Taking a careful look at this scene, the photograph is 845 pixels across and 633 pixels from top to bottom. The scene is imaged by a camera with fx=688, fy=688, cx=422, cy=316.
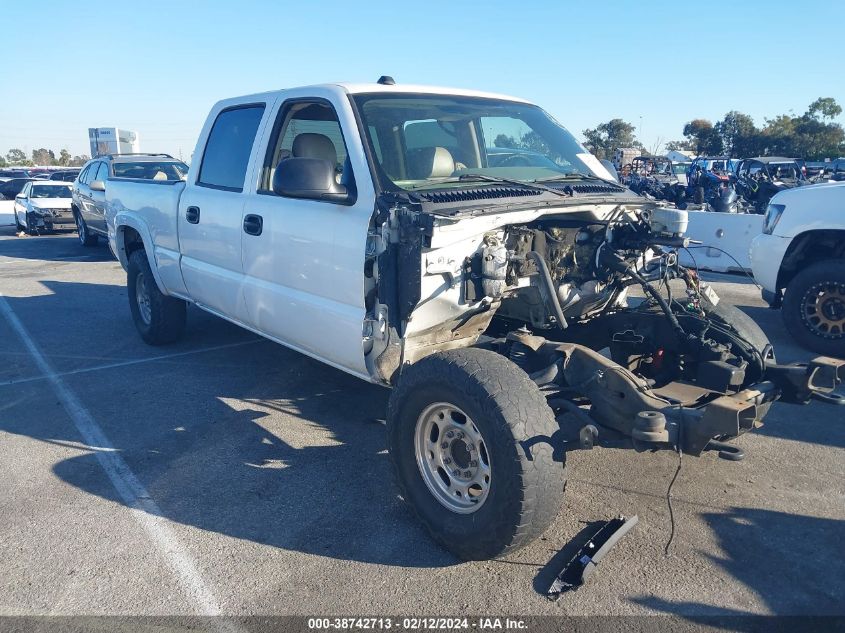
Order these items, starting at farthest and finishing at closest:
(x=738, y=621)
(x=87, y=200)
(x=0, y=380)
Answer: (x=87, y=200), (x=0, y=380), (x=738, y=621)

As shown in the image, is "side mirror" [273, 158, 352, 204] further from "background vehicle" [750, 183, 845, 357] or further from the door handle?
"background vehicle" [750, 183, 845, 357]

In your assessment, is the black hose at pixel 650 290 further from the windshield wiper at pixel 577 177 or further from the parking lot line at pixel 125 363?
the parking lot line at pixel 125 363

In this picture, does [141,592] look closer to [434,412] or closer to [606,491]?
[434,412]

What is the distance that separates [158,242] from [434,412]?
3.86m

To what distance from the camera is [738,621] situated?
9.16ft

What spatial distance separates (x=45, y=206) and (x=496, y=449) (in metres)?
18.2

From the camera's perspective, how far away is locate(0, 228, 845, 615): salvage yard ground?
299 centimetres

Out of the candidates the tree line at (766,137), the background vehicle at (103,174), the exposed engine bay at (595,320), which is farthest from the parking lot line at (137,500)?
the tree line at (766,137)

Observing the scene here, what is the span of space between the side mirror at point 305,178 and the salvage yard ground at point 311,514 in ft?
5.45

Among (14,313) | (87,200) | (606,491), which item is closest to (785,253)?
(606,491)

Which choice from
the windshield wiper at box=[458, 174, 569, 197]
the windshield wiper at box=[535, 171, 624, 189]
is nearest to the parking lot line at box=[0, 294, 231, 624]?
the windshield wiper at box=[458, 174, 569, 197]

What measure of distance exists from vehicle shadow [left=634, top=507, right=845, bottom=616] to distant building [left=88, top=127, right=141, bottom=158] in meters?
28.5

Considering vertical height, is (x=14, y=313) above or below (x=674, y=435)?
below

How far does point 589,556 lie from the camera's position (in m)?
3.12
